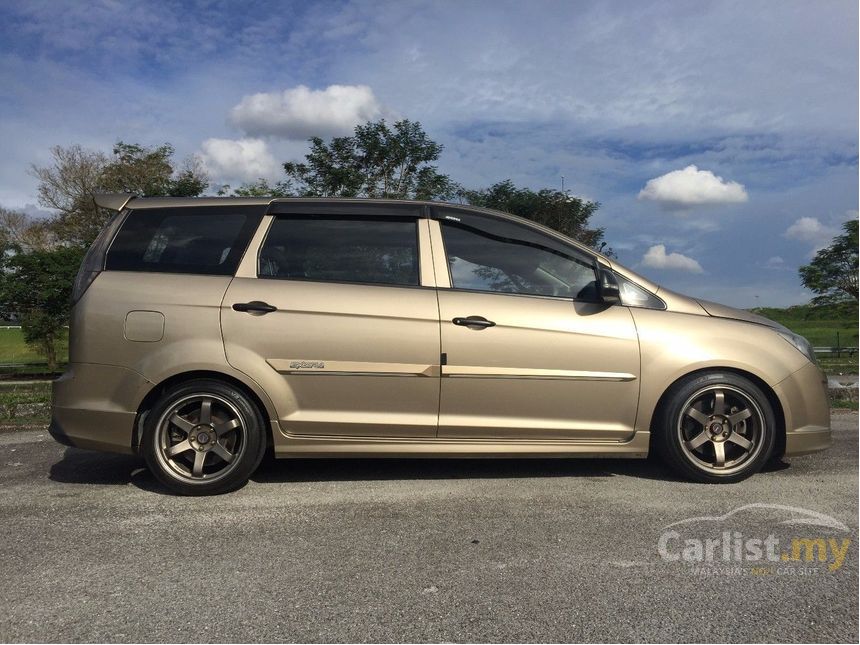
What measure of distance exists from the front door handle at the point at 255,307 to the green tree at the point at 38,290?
17.1 meters

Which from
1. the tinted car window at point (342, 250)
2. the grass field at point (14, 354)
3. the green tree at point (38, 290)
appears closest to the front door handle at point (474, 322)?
the tinted car window at point (342, 250)

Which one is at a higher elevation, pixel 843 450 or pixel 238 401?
pixel 238 401

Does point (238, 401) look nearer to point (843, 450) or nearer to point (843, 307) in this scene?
point (843, 450)

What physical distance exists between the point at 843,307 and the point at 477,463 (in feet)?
101

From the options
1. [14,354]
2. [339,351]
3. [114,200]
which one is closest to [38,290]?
[14,354]

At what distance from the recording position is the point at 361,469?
4586mm

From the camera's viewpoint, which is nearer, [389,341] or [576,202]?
[389,341]

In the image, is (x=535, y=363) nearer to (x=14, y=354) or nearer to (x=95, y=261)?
(x=95, y=261)

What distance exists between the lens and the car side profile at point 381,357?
4.00 m

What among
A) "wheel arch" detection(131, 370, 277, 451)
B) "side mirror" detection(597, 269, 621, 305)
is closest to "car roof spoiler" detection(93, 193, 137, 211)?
"wheel arch" detection(131, 370, 277, 451)

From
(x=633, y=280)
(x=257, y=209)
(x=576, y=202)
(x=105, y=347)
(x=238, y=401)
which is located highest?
(x=576, y=202)

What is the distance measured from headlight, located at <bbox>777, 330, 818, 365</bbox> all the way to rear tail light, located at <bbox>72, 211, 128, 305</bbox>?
4455 mm

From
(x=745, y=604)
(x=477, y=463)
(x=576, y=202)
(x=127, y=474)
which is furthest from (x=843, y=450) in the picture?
(x=576, y=202)

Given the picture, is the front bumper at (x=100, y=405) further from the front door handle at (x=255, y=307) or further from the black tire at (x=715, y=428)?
the black tire at (x=715, y=428)
